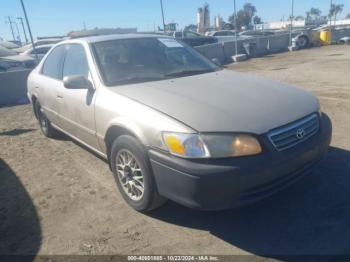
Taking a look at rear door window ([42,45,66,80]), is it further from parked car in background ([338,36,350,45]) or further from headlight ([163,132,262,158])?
parked car in background ([338,36,350,45])

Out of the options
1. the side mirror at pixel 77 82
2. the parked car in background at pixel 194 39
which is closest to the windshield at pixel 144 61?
the side mirror at pixel 77 82

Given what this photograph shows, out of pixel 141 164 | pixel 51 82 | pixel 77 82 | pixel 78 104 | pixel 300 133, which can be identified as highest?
pixel 77 82

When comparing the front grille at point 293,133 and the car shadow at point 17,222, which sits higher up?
the front grille at point 293,133

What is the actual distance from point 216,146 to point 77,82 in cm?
179

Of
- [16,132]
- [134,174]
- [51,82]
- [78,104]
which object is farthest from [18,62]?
[134,174]

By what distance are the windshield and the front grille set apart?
4.92 feet

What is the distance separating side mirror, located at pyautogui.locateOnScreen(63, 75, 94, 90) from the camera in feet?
11.4

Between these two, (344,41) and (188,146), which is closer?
(188,146)

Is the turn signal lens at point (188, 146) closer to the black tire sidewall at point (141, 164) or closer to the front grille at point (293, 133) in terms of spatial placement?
the black tire sidewall at point (141, 164)

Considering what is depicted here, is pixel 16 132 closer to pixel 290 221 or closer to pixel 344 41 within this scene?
pixel 290 221

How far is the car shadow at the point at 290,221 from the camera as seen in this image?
2.65 meters

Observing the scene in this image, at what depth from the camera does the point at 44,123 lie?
5.77 metres

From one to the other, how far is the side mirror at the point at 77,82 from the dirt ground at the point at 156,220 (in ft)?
3.93

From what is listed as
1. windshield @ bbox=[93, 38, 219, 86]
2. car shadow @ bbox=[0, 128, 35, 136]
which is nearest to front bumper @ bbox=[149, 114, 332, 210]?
windshield @ bbox=[93, 38, 219, 86]
